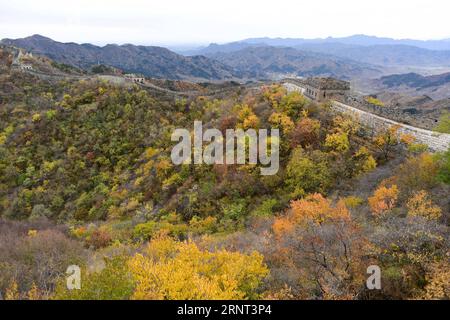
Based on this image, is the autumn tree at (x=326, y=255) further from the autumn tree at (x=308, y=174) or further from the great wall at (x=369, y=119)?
the great wall at (x=369, y=119)

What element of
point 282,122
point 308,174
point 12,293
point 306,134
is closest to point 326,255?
point 12,293

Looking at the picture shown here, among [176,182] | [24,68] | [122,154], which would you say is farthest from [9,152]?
[24,68]

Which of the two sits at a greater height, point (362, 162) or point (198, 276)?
point (362, 162)

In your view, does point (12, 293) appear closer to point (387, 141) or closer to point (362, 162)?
point (362, 162)

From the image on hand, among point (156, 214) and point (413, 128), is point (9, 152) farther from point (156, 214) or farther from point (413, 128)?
point (413, 128)

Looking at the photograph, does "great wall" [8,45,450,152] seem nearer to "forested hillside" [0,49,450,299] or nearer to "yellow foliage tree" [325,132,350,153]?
"forested hillside" [0,49,450,299]

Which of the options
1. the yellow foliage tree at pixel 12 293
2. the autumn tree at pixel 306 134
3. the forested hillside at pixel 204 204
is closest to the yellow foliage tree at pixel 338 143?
the forested hillside at pixel 204 204

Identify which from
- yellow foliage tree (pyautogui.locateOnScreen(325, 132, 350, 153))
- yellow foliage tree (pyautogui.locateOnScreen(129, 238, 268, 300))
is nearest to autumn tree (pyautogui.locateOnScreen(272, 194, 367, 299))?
yellow foliage tree (pyautogui.locateOnScreen(129, 238, 268, 300))
